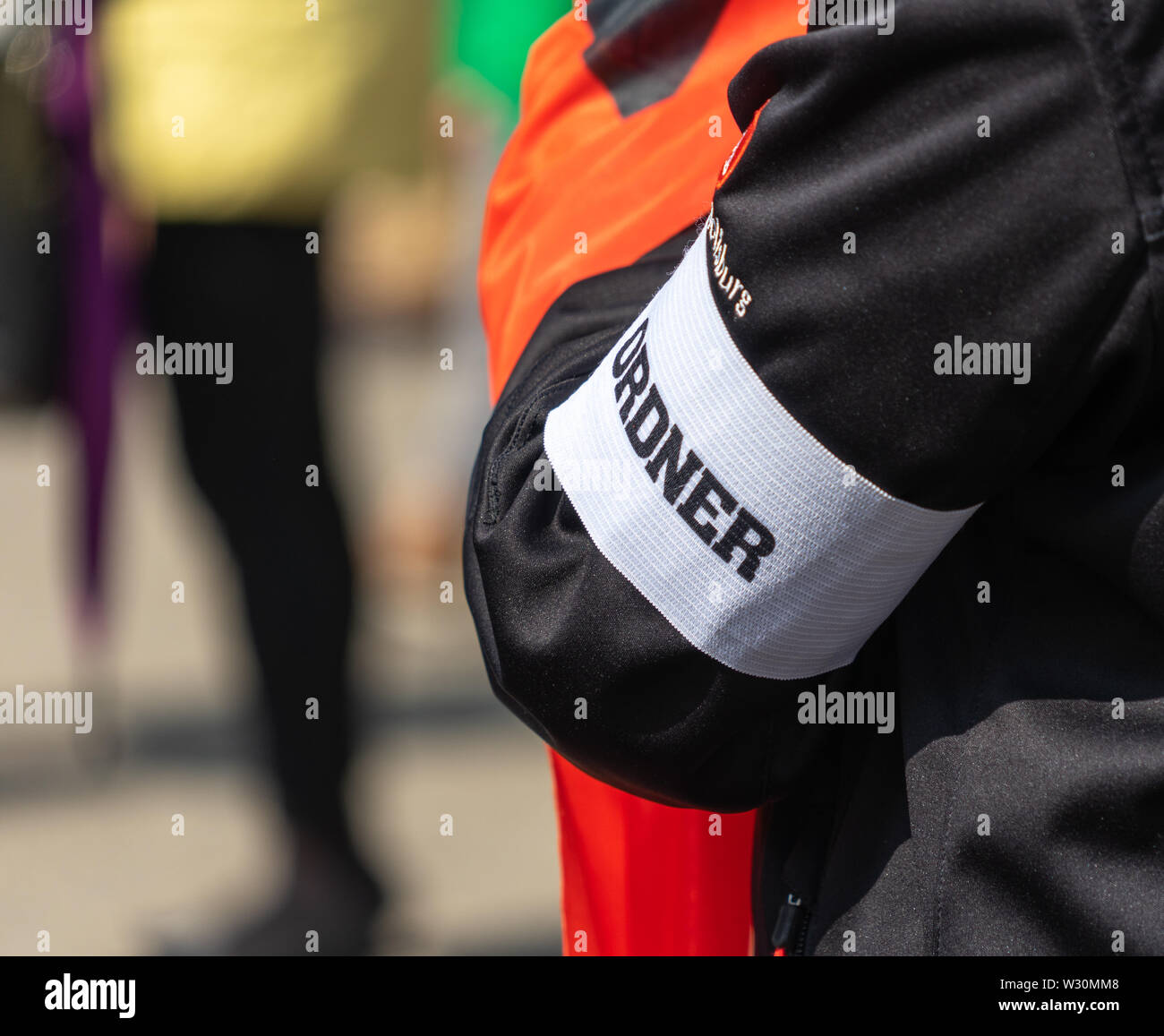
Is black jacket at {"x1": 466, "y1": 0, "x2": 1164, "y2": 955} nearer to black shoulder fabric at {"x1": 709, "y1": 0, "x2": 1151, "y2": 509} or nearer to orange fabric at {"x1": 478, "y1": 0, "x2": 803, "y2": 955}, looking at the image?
black shoulder fabric at {"x1": 709, "y1": 0, "x2": 1151, "y2": 509}

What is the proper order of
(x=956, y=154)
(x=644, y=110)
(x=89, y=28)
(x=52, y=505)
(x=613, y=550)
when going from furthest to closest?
(x=52, y=505)
(x=89, y=28)
(x=644, y=110)
(x=613, y=550)
(x=956, y=154)

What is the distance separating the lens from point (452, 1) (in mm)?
2156

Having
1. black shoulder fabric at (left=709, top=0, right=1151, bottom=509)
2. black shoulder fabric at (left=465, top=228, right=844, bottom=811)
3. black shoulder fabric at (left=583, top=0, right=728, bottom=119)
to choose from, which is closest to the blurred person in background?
black shoulder fabric at (left=583, top=0, right=728, bottom=119)

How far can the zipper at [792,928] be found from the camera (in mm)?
885

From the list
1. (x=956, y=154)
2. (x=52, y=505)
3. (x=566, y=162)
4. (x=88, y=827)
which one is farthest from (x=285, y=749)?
(x=52, y=505)

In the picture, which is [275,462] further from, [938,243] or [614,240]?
[938,243]

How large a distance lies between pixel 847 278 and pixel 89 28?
1.71 m

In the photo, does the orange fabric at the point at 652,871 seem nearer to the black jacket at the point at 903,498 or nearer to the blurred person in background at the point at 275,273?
the black jacket at the point at 903,498

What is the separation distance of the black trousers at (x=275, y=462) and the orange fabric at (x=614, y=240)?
1.05 m

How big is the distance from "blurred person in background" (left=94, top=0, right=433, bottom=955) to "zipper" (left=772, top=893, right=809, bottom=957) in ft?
4.27

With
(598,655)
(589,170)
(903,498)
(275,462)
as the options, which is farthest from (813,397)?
(275,462)

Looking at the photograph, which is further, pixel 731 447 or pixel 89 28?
pixel 89 28

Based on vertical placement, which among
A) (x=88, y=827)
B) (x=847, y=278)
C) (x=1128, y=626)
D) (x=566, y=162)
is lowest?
(x=88, y=827)

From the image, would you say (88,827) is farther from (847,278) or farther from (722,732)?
(847,278)
